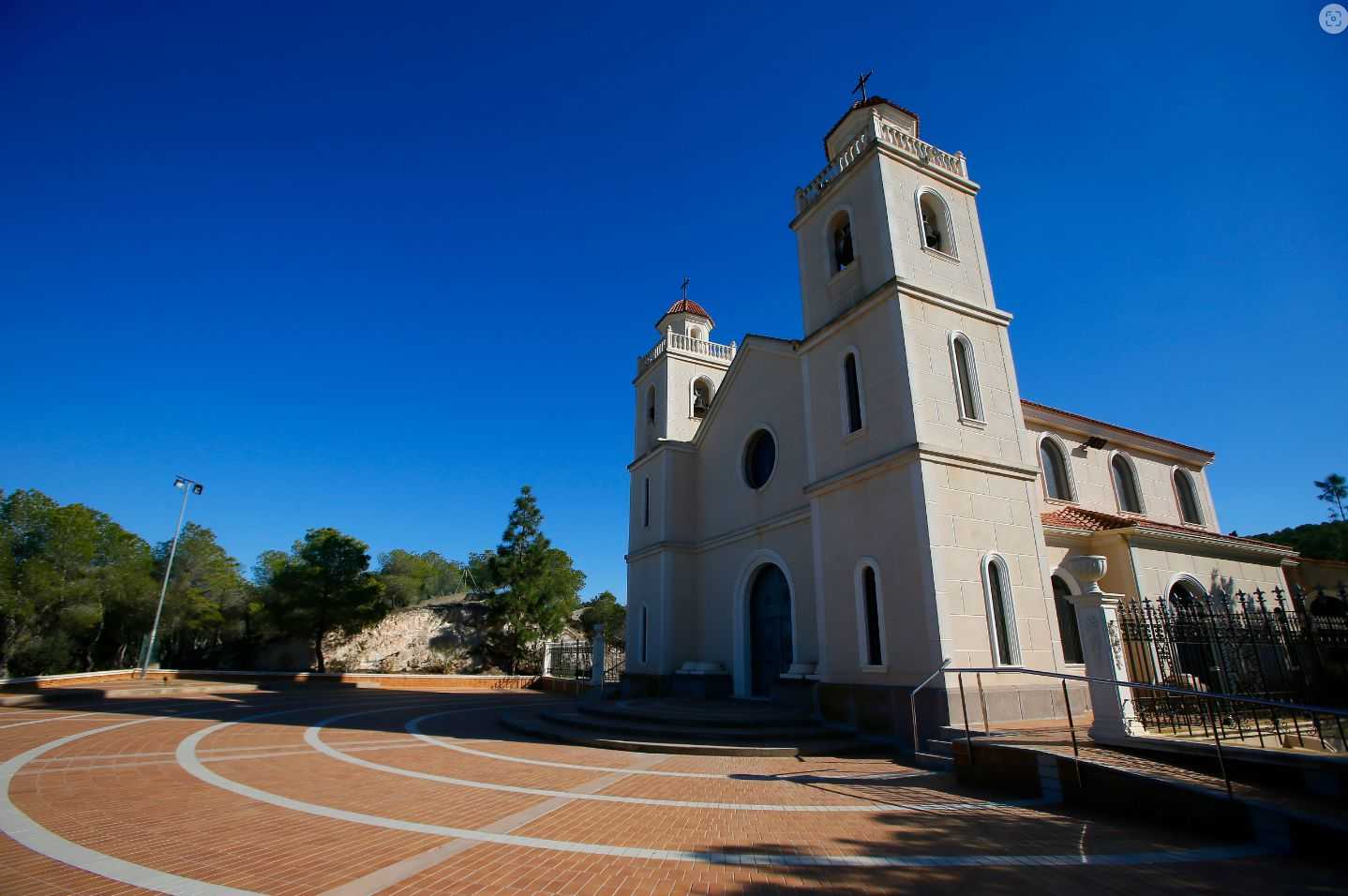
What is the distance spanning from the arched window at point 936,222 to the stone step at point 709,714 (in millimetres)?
11203

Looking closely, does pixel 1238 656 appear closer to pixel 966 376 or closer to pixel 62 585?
pixel 966 376

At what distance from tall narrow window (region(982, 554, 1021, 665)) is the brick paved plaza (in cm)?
316

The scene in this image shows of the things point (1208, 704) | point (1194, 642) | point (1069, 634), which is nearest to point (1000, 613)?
point (1194, 642)

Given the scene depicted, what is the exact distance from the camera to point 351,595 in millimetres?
36375

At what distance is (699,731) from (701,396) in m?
14.0

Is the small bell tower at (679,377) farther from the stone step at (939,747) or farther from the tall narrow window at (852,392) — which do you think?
the stone step at (939,747)

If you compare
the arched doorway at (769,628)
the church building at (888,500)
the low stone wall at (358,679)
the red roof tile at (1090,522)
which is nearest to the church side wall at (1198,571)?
the church building at (888,500)

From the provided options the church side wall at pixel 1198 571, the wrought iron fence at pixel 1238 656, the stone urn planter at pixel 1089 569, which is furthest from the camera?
the church side wall at pixel 1198 571

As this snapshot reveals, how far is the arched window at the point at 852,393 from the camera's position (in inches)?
523

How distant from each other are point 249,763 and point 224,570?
43191 millimetres

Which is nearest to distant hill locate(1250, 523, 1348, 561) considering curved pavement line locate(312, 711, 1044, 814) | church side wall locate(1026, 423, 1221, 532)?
church side wall locate(1026, 423, 1221, 532)

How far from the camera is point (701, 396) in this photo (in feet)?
77.1

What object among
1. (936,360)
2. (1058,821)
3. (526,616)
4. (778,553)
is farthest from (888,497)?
(526,616)

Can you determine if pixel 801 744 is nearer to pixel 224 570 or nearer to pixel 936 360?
pixel 936 360
